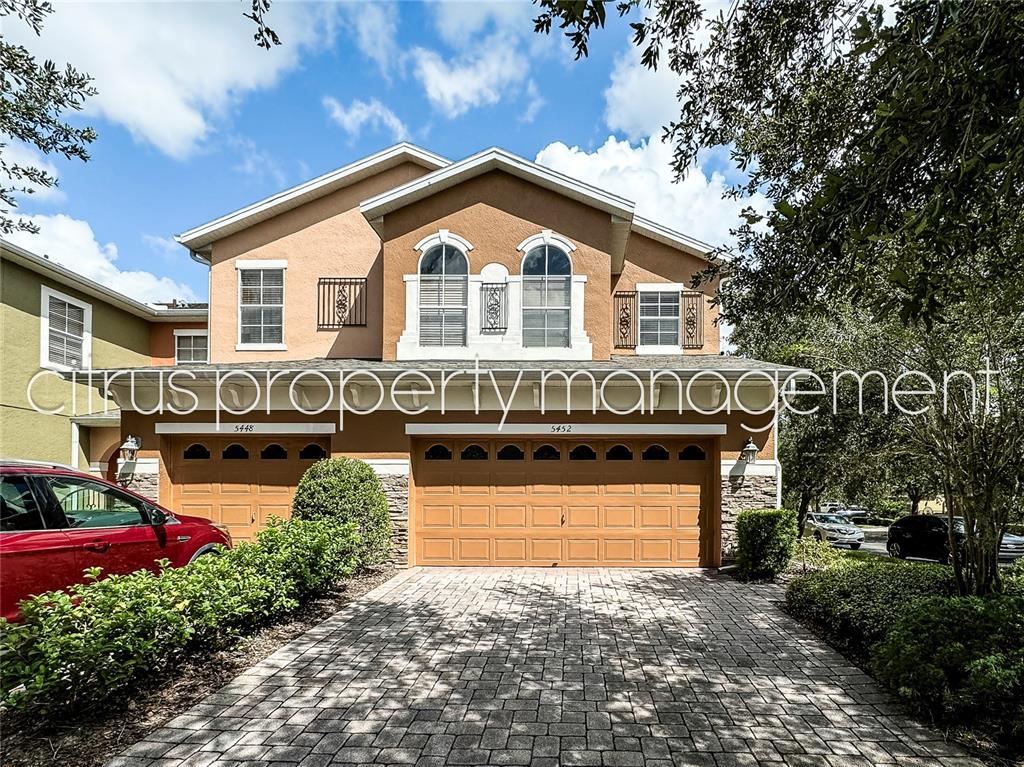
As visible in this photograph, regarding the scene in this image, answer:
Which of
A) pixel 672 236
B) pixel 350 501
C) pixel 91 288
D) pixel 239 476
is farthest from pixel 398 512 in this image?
pixel 91 288

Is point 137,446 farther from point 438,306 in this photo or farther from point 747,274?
point 747,274

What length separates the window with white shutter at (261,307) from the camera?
1362cm

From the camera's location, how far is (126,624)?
15.3ft

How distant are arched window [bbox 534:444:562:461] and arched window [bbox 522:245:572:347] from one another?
2167mm

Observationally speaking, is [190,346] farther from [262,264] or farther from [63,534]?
[63,534]

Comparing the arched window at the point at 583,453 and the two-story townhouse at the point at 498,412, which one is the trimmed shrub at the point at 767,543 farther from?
the arched window at the point at 583,453

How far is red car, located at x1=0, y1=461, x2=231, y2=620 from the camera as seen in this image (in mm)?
5305

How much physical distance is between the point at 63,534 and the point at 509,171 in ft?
32.3

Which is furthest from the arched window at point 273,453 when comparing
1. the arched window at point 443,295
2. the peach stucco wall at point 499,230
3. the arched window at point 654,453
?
the arched window at point 654,453

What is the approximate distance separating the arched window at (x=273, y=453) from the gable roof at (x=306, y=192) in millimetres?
5767

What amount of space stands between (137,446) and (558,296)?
8.75 meters

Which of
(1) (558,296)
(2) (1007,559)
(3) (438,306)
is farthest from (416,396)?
(2) (1007,559)

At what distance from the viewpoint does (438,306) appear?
12172 mm

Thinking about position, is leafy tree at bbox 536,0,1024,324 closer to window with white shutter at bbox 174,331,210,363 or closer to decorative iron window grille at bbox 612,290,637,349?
decorative iron window grille at bbox 612,290,637,349
